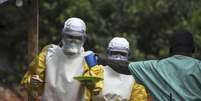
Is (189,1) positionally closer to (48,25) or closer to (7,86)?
(48,25)

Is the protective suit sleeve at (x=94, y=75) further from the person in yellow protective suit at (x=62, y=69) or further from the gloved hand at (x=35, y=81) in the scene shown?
the gloved hand at (x=35, y=81)

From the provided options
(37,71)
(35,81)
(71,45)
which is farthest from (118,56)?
(35,81)

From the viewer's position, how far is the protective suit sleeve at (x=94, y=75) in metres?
9.34

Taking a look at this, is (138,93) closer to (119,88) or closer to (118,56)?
(119,88)

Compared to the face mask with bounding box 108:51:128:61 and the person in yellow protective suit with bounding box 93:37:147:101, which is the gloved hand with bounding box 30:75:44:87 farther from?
the face mask with bounding box 108:51:128:61

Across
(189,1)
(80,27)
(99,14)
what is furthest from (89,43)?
(80,27)

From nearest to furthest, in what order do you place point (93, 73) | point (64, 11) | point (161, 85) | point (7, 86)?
1. point (161, 85)
2. point (93, 73)
3. point (7, 86)
4. point (64, 11)

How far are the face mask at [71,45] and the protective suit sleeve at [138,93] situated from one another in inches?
30.5

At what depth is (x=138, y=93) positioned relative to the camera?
9641mm

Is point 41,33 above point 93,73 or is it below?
below

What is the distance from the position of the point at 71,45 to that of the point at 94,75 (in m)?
0.47

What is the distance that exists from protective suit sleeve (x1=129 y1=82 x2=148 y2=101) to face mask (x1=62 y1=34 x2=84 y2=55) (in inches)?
30.5

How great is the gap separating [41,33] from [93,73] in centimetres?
1346

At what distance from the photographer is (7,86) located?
64.8 feet
